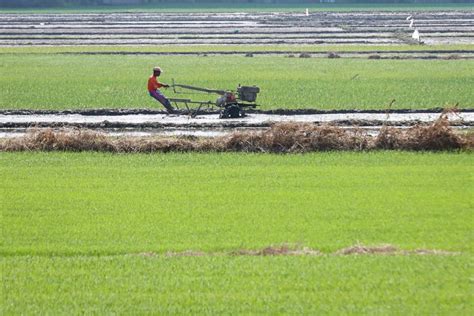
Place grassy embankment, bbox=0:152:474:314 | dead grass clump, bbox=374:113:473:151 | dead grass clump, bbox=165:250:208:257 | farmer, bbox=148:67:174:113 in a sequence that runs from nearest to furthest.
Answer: grassy embankment, bbox=0:152:474:314 → dead grass clump, bbox=165:250:208:257 → dead grass clump, bbox=374:113:473:151 → farmer, bbox=148:67:174:113

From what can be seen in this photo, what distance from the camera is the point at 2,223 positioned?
16516 mm

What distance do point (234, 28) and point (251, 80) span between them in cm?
3620

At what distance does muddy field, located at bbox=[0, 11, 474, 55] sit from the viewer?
216 feet

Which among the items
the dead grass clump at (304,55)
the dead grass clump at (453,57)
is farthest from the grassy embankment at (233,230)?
the dead grass clump at (304,55)

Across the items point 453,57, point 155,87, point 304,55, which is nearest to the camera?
point 155,87

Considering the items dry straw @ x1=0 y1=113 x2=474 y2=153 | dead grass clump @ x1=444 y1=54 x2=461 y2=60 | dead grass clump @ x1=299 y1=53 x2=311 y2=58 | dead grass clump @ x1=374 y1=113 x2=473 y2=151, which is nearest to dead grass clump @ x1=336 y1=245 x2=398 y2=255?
dry straw @ x1=0 y1=113 x2=474 y2=153

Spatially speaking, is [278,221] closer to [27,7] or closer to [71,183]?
[71,183]

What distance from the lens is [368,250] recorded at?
46.4 feet

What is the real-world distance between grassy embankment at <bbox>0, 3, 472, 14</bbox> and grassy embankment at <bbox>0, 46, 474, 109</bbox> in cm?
4940

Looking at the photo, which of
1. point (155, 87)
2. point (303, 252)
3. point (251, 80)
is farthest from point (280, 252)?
point (251, 80)

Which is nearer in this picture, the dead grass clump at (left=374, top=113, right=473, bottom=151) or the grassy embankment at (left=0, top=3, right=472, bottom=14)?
the dead grass clump at (left=374, top=113, right=473, bottom=151)

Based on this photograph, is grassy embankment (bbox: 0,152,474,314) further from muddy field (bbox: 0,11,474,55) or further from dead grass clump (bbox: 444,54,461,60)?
muddy field (bbox: 0,11,474,55)

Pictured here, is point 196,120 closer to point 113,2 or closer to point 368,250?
point 368,250

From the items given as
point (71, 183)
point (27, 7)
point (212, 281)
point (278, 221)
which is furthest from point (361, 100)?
point (27, 7)
